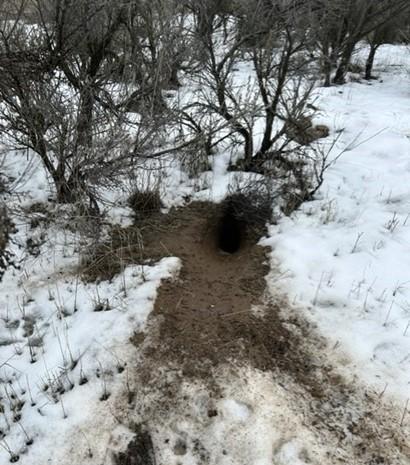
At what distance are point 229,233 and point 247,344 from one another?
164cm

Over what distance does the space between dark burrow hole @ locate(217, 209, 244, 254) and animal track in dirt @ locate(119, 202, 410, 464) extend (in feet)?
0.89

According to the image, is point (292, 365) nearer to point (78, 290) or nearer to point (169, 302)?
point (169, 302)

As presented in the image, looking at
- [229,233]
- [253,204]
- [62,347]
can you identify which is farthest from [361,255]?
[62,347]

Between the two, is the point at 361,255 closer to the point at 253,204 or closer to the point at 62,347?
the point at 253,204

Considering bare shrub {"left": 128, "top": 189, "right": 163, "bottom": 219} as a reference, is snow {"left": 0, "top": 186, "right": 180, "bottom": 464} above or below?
below

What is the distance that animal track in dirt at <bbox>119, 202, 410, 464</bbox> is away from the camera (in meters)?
2.60

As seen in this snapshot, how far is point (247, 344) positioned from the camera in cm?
312

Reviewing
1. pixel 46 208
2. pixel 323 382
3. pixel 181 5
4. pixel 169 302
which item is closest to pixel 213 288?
pixel 169 302

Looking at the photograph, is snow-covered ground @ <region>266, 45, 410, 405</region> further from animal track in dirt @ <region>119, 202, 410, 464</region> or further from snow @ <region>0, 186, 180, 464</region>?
snow @ <region>0, 186, 180, 464</region>

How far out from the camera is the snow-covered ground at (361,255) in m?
3.03

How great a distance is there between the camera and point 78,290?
357cm

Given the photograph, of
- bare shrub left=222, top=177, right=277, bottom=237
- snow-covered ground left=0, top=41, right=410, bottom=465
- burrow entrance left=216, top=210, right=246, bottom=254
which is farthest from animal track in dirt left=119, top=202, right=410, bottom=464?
bare shrub left=222, top=177, right=277, bottom=237

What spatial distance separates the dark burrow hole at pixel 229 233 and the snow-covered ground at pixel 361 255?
0.40 m

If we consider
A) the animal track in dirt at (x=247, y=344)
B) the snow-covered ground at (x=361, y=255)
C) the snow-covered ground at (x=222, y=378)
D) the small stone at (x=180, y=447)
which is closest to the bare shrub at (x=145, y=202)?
the snow-covered ground at (x=222, y=378)
